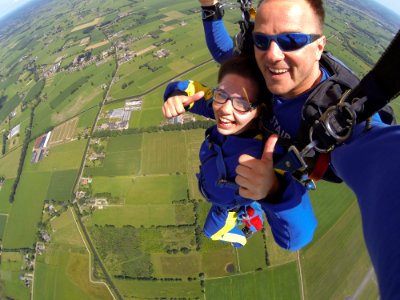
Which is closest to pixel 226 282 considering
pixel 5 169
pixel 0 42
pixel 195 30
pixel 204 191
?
pixel 204 191

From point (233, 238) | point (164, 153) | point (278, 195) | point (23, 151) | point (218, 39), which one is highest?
point (218, 39)

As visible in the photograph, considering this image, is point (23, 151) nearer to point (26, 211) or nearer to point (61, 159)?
point (61, 159)

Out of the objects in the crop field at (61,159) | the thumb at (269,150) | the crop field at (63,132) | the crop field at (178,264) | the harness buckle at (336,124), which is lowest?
the crop field at (178,264)

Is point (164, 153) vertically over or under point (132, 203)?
over

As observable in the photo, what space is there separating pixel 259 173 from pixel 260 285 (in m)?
23.2

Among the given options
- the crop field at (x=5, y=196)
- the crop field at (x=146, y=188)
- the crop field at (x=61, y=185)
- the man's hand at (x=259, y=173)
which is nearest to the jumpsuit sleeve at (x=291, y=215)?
the man's hand at (x=259, y=173)

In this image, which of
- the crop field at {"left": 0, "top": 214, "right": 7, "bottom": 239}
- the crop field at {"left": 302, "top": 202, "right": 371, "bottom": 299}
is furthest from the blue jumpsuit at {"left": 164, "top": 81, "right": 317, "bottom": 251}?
the crop field at {"left": 0, "top": 214, "right": 7, "bottom": 239}

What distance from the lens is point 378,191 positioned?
1.07m

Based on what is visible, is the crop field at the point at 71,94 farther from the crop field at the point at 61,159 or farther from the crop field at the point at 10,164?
the crop field at the point at 61,159

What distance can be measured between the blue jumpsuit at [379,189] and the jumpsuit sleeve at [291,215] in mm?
405

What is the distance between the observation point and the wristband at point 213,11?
147 inches

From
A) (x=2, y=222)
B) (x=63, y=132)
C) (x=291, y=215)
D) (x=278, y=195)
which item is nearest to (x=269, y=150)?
(x=278, y=195)

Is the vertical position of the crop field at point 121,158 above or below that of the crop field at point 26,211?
above

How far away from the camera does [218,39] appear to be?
12.6 ft
